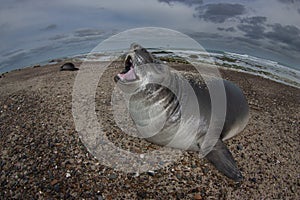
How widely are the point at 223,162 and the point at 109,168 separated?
2062 mm

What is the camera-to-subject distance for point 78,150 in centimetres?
491

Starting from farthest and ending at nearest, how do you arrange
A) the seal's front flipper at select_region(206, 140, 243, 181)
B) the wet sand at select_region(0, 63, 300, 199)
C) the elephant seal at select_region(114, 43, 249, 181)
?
the elephant seal at select_region(114, 43, 249, 181) < the seal's front flipper at select_region(206, 140, 243, 181) < the wet sand at select_region(0, 63, 300, 199)

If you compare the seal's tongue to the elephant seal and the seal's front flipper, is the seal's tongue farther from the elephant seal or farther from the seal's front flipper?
the seal's front flipper

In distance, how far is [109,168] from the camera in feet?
14.7

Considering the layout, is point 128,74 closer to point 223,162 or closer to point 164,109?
point 164,109

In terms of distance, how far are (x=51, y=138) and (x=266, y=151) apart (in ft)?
15.4

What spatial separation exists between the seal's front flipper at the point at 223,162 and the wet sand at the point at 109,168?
0.17 m

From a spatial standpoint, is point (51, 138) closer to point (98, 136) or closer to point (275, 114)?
point (98, 136)

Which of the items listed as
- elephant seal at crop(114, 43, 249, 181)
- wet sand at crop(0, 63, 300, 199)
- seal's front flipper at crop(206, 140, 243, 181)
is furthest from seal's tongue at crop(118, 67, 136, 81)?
seal's front flipper at crop(206, 140, 243, 181)

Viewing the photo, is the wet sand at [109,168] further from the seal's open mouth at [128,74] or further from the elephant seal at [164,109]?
the seal's open mouth at [128,74]

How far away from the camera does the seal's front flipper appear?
14.3ft

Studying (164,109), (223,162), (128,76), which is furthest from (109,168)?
(223,162)

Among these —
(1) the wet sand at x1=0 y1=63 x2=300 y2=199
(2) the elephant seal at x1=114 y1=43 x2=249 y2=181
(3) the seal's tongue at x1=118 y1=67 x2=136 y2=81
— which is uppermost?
(3) the seal's tongue at x1=118 y1=67 x2=136 y2=81

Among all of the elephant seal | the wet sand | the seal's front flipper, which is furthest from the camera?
the elephant seal
